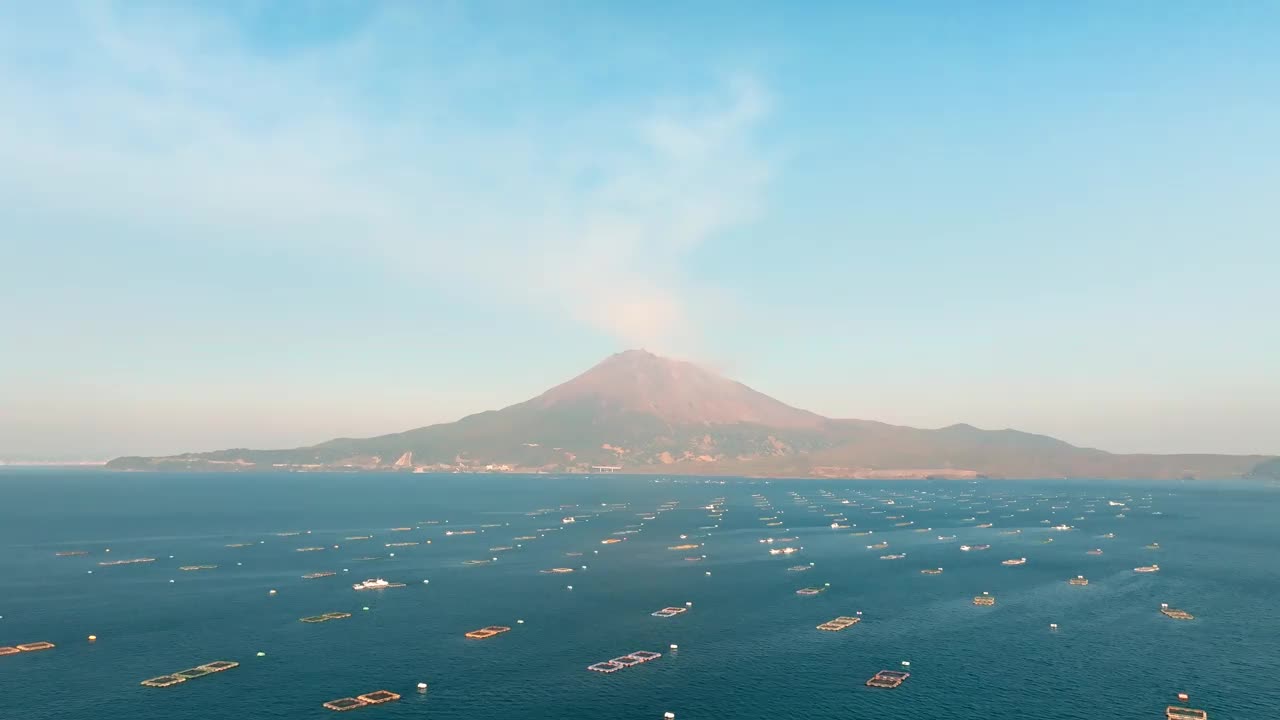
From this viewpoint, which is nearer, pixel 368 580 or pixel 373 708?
pixel 373 708

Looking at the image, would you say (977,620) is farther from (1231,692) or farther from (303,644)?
(303,644)

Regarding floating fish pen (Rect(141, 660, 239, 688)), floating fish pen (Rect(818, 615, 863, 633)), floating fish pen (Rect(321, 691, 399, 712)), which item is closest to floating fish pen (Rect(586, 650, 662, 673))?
floating fish pen (Rect(321, 691, 399, 712))

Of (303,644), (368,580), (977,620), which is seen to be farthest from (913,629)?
(368,580)

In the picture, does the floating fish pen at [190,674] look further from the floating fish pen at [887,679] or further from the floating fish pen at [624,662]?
the floating fish pen at [887,679]

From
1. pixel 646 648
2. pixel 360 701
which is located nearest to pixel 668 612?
pixel 646 648

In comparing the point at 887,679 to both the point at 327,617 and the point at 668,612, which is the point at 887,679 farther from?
the point at 327,617
